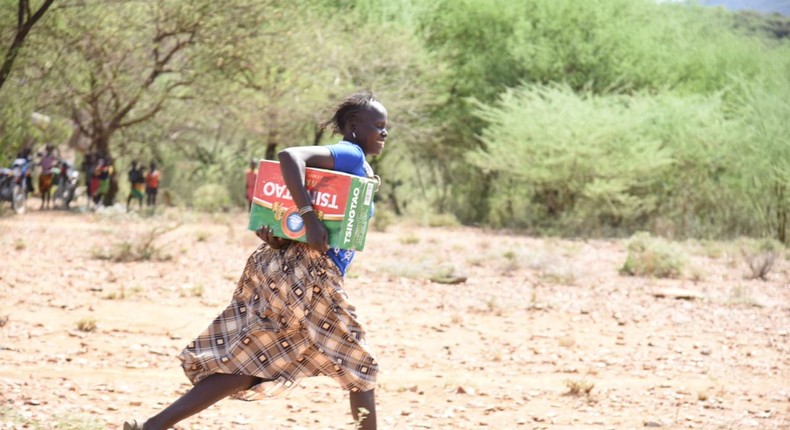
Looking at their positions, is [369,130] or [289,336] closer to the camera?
[289,336]

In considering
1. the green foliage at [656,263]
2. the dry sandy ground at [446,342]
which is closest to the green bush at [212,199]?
the dry sandy ground at [446,342]

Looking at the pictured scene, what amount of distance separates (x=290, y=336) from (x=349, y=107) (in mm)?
1023

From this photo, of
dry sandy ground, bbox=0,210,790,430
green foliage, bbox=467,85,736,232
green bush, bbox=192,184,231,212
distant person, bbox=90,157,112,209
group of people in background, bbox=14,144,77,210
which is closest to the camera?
dry sandy ground, bbox=0,210,790,430

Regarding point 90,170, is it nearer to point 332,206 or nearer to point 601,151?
point 601,151

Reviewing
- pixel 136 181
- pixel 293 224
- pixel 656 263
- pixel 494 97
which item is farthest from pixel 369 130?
pixel 494 97

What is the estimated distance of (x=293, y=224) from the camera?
13.2 feet

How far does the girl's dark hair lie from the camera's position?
14.1ft

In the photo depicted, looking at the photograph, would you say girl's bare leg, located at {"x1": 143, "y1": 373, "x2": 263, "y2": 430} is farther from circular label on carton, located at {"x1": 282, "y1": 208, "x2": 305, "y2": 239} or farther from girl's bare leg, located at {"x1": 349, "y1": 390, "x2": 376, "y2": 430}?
circular label on carton, located at {"x1": 282, "y1": 208, "x2": 305, "y2": 239}

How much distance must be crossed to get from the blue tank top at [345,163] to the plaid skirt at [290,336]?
0.18ft

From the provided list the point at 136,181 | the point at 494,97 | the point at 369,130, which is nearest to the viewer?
the point at 369,130

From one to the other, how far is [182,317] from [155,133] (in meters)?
18.9

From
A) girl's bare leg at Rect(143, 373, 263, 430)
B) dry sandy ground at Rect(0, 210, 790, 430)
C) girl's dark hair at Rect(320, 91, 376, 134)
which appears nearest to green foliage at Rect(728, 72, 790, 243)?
dry sandy ground at Rect(0, 210, 790, 430)

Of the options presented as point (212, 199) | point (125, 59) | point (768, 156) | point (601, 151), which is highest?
point (125, 59)

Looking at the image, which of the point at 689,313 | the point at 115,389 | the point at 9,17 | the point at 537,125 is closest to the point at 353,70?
the point at 537,125
